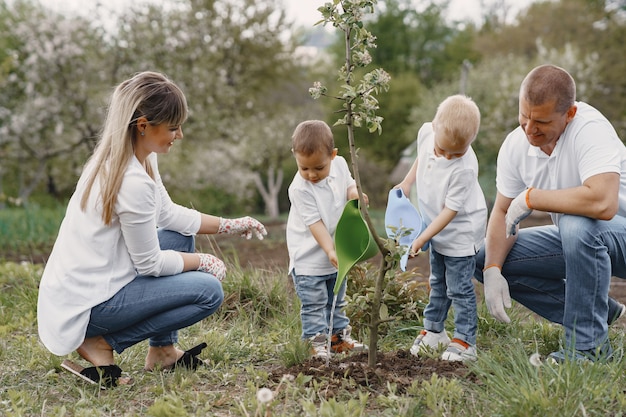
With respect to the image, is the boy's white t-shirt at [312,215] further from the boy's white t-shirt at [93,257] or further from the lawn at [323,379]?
Answer: the boy's white t-shirt at [93,257]

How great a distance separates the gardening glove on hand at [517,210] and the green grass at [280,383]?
49 centimetres

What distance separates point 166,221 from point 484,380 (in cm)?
143

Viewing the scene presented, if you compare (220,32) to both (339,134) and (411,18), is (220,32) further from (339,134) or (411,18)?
(411,18)

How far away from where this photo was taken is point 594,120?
8.42 ft

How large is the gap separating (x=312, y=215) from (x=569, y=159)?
3.52ft

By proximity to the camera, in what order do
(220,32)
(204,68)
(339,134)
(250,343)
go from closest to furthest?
(250,343), (204,68), (220,32), (339,134)

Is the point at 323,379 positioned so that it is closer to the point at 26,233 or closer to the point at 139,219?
the point at 139,219

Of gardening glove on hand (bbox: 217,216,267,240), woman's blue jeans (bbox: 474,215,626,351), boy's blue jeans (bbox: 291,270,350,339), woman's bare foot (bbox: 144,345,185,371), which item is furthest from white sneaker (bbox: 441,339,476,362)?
woman's bare foot (bbox: 144,345,185,371)

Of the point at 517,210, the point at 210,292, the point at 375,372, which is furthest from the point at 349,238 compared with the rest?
the point at 517,210

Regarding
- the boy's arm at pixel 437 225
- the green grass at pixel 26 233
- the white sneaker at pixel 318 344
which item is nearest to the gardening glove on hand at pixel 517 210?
the boy's arm at pixel 437 225

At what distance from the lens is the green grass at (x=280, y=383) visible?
1975mm

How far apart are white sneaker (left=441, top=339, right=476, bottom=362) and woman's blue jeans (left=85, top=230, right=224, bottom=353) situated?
95 centimetres

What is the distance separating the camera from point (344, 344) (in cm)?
293

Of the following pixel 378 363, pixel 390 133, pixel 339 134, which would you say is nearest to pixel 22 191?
pixel 339 134
